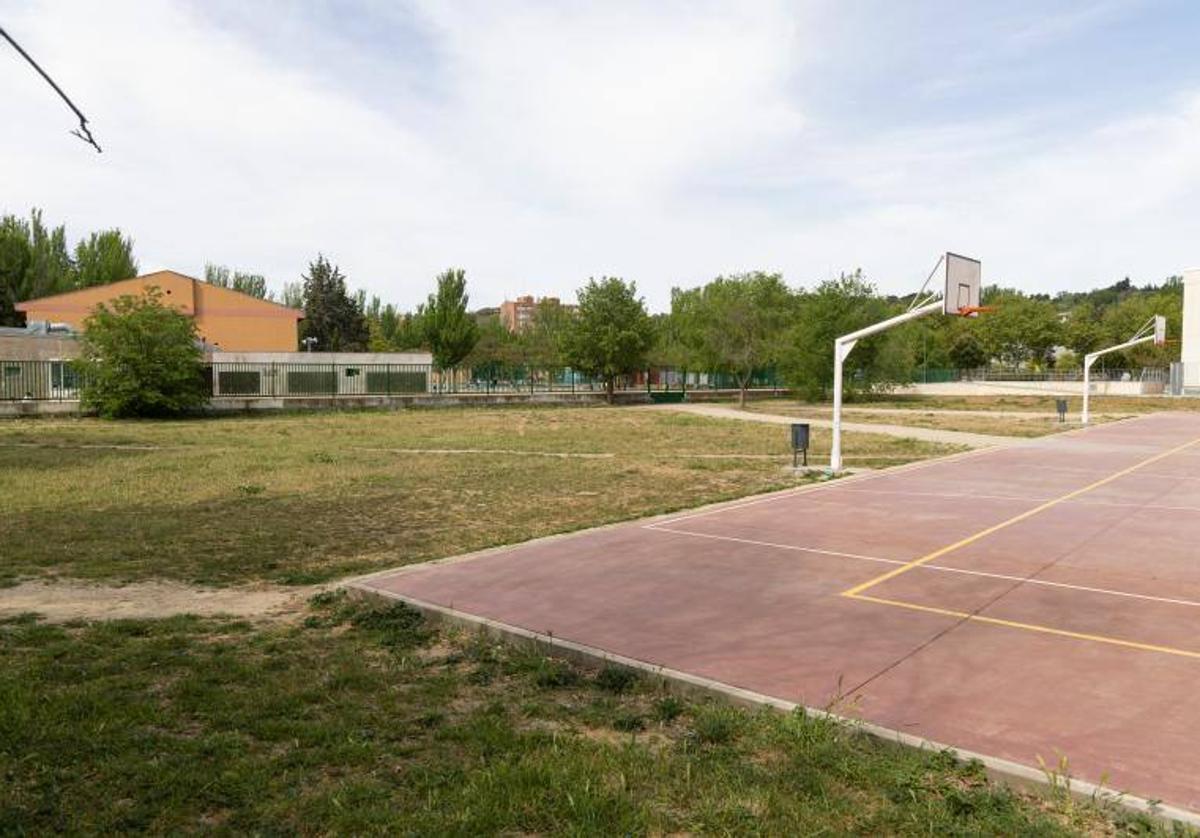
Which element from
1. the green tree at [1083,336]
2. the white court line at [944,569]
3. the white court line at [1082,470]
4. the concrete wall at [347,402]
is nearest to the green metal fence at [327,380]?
the concrete wall at [347,402]

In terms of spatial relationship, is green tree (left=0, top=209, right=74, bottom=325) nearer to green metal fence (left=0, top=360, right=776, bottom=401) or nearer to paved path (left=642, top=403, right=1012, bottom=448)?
green metal fence (left=0, top=360, right=776, bottom=401)

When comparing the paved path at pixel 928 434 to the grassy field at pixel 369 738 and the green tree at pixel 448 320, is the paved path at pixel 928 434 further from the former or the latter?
the green tree at pixel 448 320

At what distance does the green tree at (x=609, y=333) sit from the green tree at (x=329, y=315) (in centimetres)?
3960

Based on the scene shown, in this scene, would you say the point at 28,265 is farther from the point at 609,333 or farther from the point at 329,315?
the point at 609,333

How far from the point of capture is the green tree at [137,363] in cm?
3478

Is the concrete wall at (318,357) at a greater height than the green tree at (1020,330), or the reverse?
the green tree at (1020,330)

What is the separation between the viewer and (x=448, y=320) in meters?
71.2

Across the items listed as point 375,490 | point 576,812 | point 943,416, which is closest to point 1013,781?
point 576,812

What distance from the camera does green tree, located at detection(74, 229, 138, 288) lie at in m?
84.6

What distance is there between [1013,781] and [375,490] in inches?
509

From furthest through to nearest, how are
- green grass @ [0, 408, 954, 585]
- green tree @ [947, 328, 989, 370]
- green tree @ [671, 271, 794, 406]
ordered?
green tree @ [947, 328, 989, 370]
green tree @ [671, 271, 794, 406]
green grass @ [0, 408, 954, 585]

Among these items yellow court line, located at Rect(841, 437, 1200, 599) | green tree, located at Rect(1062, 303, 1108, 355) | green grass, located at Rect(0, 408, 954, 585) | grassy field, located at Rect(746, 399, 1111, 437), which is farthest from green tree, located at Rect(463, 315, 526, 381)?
green tree, located at Rect(1062, 303, 1108, 355)

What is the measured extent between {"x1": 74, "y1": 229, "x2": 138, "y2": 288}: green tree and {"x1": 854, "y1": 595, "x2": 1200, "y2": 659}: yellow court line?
9303cm

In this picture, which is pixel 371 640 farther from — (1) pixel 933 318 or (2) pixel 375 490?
(1) pixel 933 318
